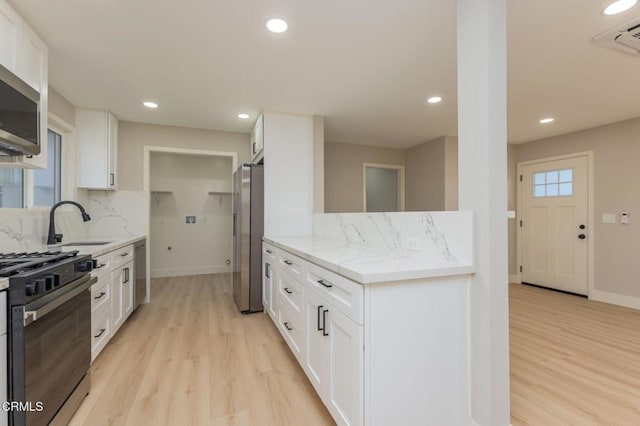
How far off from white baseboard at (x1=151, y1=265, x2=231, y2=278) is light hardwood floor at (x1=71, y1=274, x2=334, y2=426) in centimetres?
230

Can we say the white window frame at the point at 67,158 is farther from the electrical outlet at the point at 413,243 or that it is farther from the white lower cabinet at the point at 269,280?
the electrical outlet at the point at 413,243

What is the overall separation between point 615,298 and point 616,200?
1317 millimetres

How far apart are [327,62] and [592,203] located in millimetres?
4371

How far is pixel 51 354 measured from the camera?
1409 mm

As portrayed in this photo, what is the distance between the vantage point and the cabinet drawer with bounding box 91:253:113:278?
2.22 m

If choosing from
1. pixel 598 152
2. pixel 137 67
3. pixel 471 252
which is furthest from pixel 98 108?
pixel 598 152

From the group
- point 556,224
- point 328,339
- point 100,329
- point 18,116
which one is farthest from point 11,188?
point 556,224

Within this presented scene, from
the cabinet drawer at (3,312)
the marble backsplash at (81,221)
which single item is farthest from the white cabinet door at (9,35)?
the cabinet drawer at (3,312)

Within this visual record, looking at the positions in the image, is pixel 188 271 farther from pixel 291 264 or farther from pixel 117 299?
pixel 291 264

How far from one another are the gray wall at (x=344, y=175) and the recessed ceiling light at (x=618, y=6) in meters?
3.64

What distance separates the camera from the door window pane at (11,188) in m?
2.25

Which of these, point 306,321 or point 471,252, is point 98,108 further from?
point 471,252

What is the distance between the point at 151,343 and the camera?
2.59 meters

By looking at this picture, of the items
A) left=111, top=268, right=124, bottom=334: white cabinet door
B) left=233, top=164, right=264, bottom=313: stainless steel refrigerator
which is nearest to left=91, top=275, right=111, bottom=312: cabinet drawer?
left=111, top=268, right=124, bottom=334: white cabinet door
